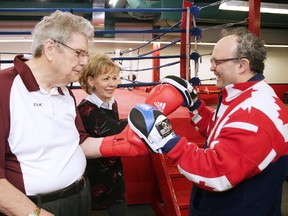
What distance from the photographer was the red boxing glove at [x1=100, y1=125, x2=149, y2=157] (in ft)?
4.29

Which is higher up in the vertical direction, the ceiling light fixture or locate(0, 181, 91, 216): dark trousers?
the ceiling light fixture

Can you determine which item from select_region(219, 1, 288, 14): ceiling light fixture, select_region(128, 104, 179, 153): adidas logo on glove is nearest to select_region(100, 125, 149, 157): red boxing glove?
select_region(128, 104, 179, 153): adidas logo on glove

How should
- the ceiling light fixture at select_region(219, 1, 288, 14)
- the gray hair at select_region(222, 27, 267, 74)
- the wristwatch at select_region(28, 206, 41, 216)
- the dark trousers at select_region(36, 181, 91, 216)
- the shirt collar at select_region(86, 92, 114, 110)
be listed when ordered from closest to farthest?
the wristwatch at select_region(28, 206, 41, 216) → the dark trousers at select_region(36, 181, 91, 216) → the gray hair at select_region(222, 27, 267, 74) → the shirt collar at select_region(86, 92, 114, 110) → the ceiling light fixture at select_region(219, 1, 288, 14)

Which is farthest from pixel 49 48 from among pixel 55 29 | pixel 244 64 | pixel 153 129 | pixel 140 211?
pixel 140 211

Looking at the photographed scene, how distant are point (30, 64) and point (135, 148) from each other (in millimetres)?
591

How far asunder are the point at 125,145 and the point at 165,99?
11.4 inches

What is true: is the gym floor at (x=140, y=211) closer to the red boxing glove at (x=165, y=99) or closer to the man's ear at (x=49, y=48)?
the red boxing glove at (x=165, y=99)

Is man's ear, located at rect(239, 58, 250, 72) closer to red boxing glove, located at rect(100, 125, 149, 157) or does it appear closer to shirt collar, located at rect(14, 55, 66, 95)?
red boxing glove, located at rect(100, 125, 149, 157)

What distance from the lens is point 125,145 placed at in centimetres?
140

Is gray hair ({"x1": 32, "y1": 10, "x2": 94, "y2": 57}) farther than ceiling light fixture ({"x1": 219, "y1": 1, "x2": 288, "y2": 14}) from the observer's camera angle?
No

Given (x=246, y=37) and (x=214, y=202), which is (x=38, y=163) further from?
(x=246, y=37)

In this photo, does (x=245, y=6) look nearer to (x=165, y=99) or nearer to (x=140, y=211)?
(x=140, y=211)

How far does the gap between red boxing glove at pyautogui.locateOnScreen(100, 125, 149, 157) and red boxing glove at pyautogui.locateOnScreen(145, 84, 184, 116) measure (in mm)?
178

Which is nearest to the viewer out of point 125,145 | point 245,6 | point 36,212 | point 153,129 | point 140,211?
point 36,212
